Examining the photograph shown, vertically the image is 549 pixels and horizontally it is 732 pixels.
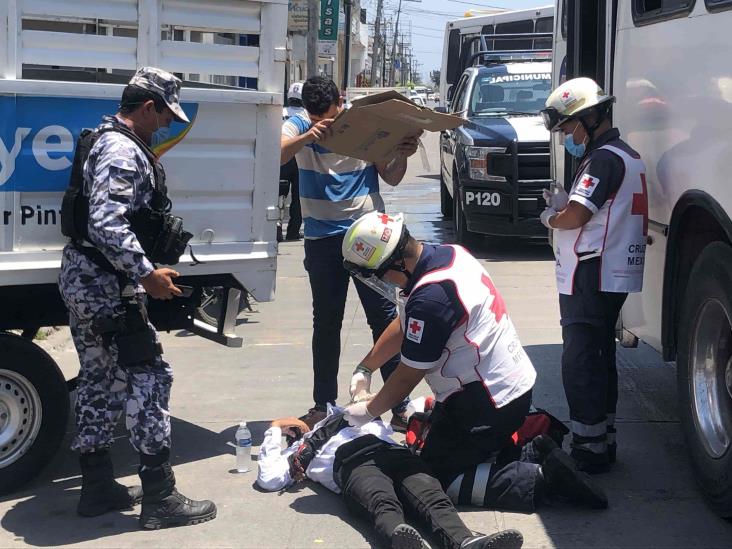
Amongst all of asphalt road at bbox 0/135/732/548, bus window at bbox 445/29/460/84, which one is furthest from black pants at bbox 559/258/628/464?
bus window at bbox 445/29/460/84

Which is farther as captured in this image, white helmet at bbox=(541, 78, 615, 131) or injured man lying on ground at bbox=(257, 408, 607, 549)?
white helmet at bbox=(541, 78, 615, 131)

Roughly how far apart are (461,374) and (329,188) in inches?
63.7

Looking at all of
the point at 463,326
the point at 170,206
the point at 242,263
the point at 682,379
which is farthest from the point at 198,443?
the point at 682,379

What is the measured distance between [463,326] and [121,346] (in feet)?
5.01

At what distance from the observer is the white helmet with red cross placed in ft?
14.6

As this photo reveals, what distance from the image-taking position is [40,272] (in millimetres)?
4824

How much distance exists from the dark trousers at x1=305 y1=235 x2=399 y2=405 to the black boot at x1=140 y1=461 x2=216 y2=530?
1.37m

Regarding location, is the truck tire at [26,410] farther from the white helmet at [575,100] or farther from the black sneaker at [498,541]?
the white helmet at [575,100]

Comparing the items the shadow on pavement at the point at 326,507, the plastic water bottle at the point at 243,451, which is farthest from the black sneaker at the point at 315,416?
the shadow on pavement at the point at 326,507

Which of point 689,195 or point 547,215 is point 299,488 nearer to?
point 547,215

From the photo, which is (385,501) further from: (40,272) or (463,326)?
(40,272)

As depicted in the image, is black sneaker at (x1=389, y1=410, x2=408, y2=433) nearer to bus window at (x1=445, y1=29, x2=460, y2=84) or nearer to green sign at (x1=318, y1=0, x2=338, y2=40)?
bus window at (x1=445, y1=29, x2=460, y2=84)

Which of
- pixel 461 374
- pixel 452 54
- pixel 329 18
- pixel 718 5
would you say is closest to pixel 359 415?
pixel 461 374

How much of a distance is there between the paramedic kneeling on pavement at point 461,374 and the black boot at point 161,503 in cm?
86
